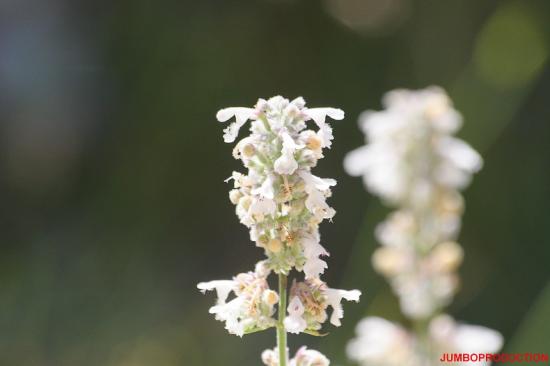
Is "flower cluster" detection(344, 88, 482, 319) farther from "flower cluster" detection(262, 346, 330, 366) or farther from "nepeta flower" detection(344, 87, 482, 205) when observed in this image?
"flower cluster" detection(262, 346, 330, 366)

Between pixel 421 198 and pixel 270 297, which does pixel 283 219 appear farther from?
pixel 421 198

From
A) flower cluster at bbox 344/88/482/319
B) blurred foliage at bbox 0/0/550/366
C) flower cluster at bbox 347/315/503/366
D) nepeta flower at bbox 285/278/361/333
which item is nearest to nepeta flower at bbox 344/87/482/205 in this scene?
flower cluster at bbox 344/88/482/319

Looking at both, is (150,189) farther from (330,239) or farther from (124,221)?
(330,239)

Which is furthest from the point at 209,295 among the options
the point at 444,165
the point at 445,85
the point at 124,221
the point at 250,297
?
the point at 250,297

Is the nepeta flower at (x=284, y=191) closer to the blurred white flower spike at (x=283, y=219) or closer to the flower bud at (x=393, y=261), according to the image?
the blurred white flower spike at (x=283, y=219)

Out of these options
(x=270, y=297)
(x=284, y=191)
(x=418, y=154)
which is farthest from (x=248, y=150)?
(x=418, y=154)

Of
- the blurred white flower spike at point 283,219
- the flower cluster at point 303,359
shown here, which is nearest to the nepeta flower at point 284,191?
the blurred white flower spike at point 283,219
